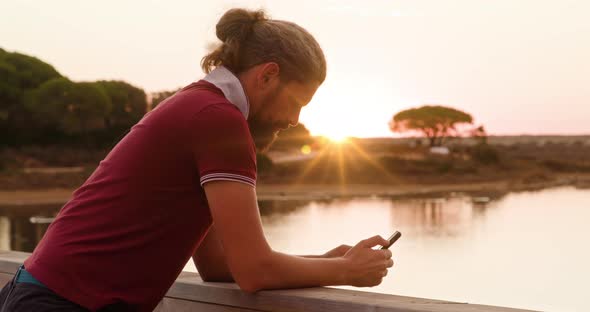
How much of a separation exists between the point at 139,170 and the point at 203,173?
0.10 meters

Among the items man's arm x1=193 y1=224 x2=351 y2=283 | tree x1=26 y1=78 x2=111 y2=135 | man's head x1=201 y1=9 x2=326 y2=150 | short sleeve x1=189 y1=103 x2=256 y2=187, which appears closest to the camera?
short sleeve x1=189 y1=103 x2=256 y2=187

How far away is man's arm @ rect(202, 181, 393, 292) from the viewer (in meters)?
1.13

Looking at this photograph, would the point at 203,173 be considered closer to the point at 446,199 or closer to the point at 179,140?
the point at 179,140

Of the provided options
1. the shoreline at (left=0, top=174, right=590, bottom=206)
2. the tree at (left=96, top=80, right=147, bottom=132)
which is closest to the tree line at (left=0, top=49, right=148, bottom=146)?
the tree at (left=96, top=80, right=147, bottom=132)

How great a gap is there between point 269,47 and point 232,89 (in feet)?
0.28

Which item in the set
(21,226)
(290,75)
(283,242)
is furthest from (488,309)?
(21,226)

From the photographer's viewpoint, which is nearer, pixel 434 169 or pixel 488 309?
pixel 488 309

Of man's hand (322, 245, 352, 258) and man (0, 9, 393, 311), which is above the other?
man (0, 9, 393, 311)

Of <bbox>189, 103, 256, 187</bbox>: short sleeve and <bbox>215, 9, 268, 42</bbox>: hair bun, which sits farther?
<bbox>215, 9, 268, 42</bbox>: hair bun

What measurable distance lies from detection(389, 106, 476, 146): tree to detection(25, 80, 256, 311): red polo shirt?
58243 mm

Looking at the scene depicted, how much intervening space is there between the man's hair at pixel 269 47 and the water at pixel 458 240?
30.6 feet

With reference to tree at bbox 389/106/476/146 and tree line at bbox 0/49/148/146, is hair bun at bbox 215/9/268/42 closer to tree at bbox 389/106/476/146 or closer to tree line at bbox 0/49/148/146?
tree line at bbox 0/49/148/146

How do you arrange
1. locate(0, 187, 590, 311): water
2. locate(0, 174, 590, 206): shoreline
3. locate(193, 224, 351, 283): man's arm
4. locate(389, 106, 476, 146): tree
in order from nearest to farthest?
1. locate(193, 224, 351, 283): man's arm
2. locate(0, 187, 590, 311): water
3. locate(0, 174, 590, 206): shoreline
4. locate(389, 106, 476, 146): tree

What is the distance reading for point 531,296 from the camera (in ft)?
42.9
